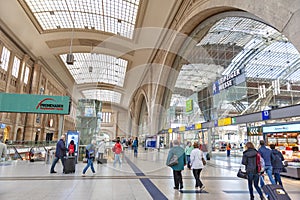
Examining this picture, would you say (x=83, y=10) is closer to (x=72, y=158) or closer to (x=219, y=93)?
(x=219, y=93)

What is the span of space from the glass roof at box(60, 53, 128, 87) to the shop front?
1021 inches

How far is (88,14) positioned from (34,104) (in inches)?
593

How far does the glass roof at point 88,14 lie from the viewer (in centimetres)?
2100

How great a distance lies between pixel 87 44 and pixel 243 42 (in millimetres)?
19935

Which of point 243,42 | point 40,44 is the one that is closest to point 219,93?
point 243,42

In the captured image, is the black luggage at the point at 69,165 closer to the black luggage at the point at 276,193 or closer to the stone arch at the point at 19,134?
the black luggage at the point at 276,193

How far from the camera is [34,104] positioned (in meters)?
11.7

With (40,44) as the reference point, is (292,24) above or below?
below

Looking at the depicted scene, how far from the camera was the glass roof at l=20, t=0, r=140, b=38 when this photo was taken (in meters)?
21.0

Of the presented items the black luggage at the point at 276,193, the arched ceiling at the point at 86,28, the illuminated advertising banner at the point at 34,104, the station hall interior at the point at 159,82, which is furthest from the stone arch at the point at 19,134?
the black luggage at the point at 276,193

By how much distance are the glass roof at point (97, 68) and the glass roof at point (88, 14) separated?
6689 millimetres

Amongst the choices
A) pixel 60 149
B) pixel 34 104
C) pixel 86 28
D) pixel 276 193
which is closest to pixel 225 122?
pixel 60 149

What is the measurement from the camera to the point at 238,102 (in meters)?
13.4

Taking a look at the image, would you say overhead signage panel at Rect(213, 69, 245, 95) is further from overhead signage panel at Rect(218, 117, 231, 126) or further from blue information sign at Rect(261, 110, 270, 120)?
blue information sign at Rect(261, 110, 270, 120)
